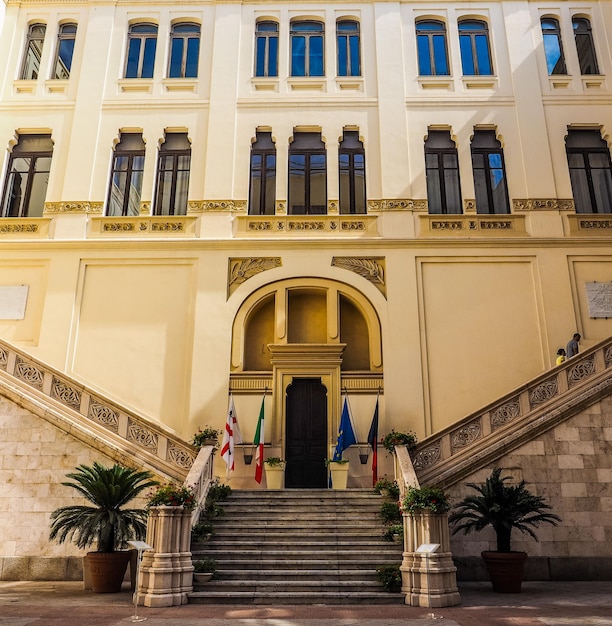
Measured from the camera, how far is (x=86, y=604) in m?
9.76

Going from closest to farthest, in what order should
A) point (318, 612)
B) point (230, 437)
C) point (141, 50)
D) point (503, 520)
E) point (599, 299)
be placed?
point (318, 612) → point (503, 520) → point (230, 437) → point (599, 299) → point (141, 50)

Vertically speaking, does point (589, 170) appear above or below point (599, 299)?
above

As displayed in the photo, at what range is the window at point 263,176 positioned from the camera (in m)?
19.4

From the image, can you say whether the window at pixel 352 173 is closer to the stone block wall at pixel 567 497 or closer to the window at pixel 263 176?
the window at pixel 263 176

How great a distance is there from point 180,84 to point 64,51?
14.5ft

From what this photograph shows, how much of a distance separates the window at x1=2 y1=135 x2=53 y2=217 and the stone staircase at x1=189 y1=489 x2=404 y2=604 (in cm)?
1168

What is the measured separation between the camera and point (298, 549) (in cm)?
1181

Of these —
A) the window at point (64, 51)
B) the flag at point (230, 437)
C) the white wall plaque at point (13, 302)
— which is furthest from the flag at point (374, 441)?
the window at point (64, 51)

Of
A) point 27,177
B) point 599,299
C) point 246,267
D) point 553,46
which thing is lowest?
point 599,299

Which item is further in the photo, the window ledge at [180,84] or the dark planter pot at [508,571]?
the window ledge at [180,84]

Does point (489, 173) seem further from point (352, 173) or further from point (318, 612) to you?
point (318, 612)

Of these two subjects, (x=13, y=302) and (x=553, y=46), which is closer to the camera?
(x=13, y=302)

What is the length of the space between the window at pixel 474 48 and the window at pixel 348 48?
3439mm

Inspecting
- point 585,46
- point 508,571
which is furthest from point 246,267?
point 585,46
